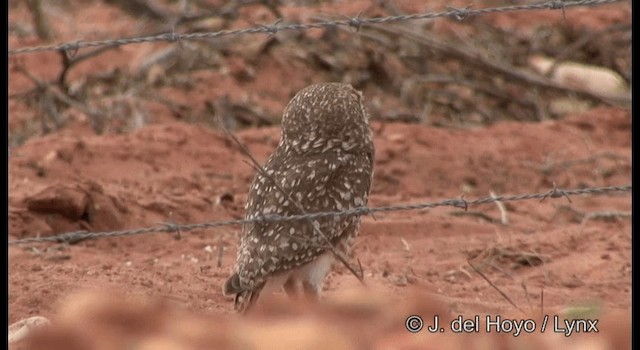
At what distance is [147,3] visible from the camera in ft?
47.2

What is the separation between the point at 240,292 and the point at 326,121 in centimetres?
109

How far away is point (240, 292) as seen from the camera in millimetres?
6566

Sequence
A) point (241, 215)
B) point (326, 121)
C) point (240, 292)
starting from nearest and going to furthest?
point (240, 292) → point (326, 121) → point (241, 215)

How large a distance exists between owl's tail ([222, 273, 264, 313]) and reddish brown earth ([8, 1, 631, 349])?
0.20 m

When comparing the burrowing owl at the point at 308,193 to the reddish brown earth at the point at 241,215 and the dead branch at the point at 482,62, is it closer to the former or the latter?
the reddish brown earth at the point at 241,215

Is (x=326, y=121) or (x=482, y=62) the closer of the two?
(x=326, y=121)

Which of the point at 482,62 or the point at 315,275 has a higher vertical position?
the point at 482,62

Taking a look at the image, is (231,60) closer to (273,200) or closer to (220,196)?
(220,196)

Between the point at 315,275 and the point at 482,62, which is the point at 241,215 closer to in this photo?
the point at 315,275

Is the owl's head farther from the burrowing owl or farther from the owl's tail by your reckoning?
the owl's tail

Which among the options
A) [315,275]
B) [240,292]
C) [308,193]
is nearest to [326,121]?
[308,193]

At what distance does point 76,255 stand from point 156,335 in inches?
176
